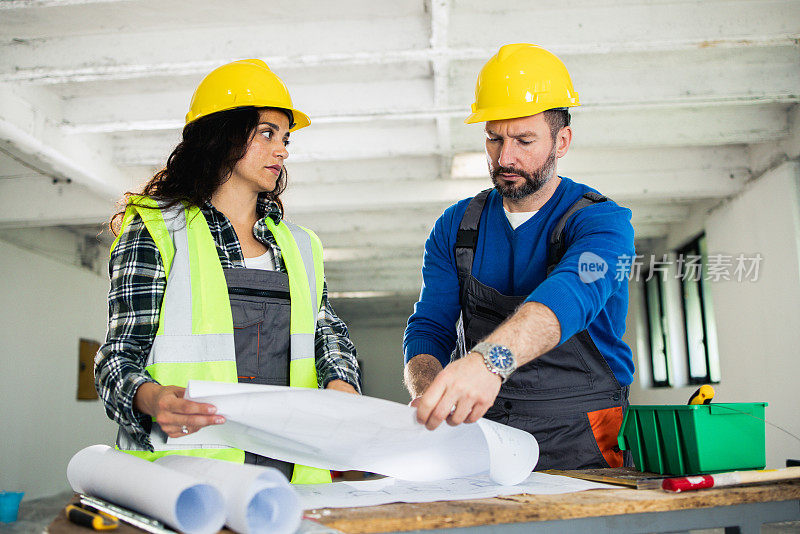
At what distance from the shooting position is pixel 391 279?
42.2ft

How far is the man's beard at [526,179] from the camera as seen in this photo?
2.27m

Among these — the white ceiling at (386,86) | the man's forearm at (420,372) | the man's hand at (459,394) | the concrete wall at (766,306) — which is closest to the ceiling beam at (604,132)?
the white ceiling at (386,86)

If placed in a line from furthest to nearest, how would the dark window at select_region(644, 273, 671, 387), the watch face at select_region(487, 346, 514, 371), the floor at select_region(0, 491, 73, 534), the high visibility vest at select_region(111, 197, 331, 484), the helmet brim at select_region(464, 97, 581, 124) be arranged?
the dark window at select_region(644, 273, 671, 387)
the floor at select_region(0, 491, 73, 534)
the helmet brim at select_region(464, 97, 581, 124)
the high visibility vest at select_region(111, 197, 331, 484)
the watch face at select_region(487, 346, 514, 371)

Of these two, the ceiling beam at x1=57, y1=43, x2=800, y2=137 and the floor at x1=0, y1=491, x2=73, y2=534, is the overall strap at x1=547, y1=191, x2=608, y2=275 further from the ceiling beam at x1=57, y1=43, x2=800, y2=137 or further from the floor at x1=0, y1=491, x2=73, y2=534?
the floor at x1=0, y1=491, x2=73, y2=534

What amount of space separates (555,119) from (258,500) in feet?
5.41

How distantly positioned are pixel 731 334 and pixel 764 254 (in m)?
1.08

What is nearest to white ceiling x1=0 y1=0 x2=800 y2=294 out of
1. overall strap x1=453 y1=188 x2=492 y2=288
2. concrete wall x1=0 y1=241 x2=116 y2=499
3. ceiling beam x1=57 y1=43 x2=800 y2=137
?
ceiling beam x1=57 y1=43 x2=800 y2=137

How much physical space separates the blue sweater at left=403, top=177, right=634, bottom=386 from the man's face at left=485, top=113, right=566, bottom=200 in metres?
0.10

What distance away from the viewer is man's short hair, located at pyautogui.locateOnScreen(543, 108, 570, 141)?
91.6 inches

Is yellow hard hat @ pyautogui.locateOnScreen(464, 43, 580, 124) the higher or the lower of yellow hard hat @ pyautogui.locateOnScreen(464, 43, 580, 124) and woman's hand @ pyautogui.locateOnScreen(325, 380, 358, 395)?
the higher

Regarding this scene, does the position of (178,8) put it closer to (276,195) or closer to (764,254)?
(276,195)

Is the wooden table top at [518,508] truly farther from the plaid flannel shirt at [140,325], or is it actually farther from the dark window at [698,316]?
the dark window at [698,316]

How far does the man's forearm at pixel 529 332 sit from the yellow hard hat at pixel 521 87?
0.86 metres

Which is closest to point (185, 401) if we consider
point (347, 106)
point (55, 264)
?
point (347, 106)
